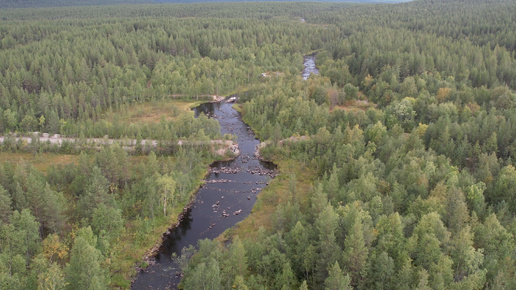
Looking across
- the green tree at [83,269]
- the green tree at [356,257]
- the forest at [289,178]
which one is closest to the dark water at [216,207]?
the forest at [289,178]

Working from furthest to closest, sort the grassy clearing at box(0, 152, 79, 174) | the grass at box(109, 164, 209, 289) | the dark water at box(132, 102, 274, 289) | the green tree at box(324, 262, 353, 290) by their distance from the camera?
the grassy clearing at box(0, 152, 79, 174)
the dark water at box(132, 102, 274, 289)
the grass at box(109, 164, 209, 289)
the green tree at box(324, 262, 353, 290)

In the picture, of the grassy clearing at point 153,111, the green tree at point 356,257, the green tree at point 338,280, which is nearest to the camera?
the green tree at point 338,280

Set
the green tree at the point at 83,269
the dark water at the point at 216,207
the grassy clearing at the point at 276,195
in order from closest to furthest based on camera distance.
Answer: the green tree at the point at 83,269 → the dark water at the point at 216,207 → the grassy clearing at the point at 276,195

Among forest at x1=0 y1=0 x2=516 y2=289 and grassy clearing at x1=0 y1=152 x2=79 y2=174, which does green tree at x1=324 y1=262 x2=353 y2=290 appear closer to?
forest at x1=0 y1=0 x2=516 y2=289

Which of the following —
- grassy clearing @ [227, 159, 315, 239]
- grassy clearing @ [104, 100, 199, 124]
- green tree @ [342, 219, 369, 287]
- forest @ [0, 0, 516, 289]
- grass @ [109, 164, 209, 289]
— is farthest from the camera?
grassy clearing @ [104, 100, 199, 124]

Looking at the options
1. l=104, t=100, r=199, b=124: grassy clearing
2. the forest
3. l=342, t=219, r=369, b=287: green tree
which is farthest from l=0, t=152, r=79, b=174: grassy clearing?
l=342, t=219, r=369, b=287: green tree

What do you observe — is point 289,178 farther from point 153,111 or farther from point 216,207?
point 153,111

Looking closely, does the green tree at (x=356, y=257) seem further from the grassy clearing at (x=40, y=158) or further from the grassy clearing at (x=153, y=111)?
the grassy clearing at (x=153, y=111)
